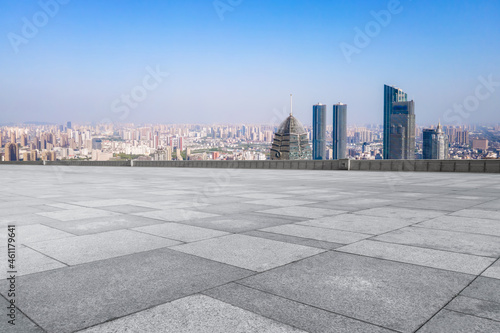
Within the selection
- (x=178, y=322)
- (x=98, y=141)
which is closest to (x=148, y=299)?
(x=178, y=322)

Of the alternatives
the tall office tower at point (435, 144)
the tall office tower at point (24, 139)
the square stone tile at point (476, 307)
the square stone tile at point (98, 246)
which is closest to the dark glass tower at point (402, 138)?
the tall office tower at point (435, 144)

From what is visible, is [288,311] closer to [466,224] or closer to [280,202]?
[466,224]

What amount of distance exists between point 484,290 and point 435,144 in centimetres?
4831

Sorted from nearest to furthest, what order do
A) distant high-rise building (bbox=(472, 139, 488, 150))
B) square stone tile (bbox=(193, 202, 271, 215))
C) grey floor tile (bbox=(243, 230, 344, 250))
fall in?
1. grey floor tile (bbox=(243, 230, 344, 250))
2. square stone tile (bbox=(193, 202, 271, 215))
3. distant high-rise building (bbox=(472, 139, 488, 150))

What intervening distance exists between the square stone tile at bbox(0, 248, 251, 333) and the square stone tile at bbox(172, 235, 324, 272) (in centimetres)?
23

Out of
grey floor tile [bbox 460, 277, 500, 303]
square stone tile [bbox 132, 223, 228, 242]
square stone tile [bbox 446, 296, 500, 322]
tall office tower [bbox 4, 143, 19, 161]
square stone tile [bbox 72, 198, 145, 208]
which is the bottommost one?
square stone tile [bbox 72, 198, 145, 208]

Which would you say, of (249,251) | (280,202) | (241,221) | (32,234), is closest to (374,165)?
(280,202)

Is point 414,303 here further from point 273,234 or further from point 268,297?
point 273,234

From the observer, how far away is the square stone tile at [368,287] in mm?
3098

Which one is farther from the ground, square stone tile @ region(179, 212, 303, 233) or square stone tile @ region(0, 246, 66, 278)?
square stone tile @ region(0, 246, 66, 278)

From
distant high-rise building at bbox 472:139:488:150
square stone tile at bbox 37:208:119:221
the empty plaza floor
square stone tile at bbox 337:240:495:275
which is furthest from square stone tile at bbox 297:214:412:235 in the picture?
distant high-rise building at bbox 472:139:488:150

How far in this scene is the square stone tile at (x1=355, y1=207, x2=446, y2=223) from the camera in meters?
7.77

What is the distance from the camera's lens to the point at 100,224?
712cm

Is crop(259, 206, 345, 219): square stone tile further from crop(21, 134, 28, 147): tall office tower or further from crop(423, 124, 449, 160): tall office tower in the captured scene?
crop(21, 134, 28, 147): tall office tower
